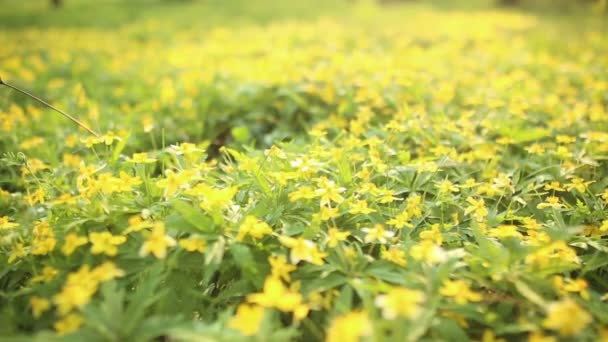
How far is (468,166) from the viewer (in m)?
2.03

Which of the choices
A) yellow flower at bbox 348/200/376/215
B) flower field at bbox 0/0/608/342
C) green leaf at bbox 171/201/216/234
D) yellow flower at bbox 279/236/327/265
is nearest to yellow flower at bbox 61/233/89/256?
flower field at bbox 0/0/608/342

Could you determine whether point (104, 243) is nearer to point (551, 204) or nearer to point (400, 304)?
point (400, 304)

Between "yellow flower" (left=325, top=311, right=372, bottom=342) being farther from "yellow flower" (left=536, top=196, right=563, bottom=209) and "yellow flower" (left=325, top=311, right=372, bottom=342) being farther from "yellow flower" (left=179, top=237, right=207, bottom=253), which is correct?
"yellow flower" (left=536, top=196, right=563, bottom=209)

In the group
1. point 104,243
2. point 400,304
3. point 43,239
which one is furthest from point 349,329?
point 43,239

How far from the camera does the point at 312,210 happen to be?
1532 millimetres

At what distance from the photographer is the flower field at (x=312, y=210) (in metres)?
1.10

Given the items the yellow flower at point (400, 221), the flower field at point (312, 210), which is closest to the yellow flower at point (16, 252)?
the flower field at point (312, 210)

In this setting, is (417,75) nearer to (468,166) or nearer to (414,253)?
(468,166)

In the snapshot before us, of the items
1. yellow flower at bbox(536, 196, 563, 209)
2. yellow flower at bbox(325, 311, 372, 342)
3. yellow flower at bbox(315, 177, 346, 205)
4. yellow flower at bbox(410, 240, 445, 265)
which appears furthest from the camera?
yellow flower at bbox(536, 196, 563, 209)

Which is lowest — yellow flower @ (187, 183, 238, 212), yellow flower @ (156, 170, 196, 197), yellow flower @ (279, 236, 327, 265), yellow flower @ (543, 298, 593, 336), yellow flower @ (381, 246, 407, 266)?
yellow flower @ (381, 246, 407, 266)

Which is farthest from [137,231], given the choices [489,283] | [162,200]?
[489,283]

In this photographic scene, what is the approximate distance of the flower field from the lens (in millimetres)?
1102

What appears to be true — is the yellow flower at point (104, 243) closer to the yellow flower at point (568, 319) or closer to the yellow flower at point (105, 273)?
the yellow flower at point (105, 273)

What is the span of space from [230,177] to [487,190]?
976 millimetres
